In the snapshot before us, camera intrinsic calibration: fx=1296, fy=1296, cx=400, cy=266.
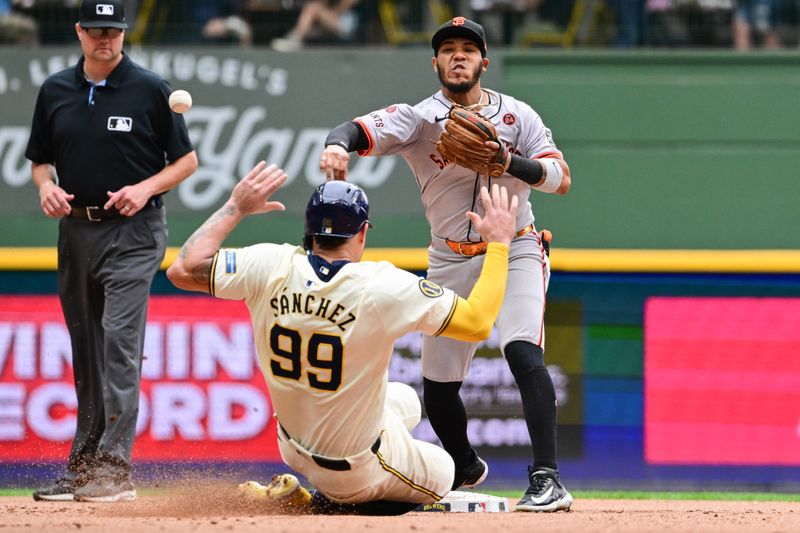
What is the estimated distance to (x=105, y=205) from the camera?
600cm

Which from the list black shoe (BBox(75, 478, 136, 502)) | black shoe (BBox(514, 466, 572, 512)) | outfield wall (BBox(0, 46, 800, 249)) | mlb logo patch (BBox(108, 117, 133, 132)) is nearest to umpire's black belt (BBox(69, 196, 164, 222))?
mlb logo patch (BBox(108, 117, 133, 132))

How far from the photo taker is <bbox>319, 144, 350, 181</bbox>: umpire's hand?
15.7ft

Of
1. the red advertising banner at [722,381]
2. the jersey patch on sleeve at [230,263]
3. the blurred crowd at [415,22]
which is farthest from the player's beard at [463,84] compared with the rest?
the blurred crowd at [415,22]

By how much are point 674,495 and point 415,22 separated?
4035 mm

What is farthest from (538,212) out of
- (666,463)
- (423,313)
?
(423,313)

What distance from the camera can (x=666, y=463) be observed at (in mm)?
7762

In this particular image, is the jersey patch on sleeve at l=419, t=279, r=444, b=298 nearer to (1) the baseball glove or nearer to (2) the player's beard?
(1) the baseball glove

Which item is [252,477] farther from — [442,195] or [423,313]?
[423,313]

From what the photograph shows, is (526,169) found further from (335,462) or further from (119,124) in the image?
(119,124)

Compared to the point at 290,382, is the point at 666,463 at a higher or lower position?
lower

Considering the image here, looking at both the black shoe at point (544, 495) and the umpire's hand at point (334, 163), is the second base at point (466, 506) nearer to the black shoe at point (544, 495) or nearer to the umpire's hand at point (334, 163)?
the black shoe at point (544, 495)

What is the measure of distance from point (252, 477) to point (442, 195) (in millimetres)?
2793

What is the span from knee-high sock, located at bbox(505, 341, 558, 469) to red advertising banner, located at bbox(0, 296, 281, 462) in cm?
275

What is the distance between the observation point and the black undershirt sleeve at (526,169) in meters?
5.22
